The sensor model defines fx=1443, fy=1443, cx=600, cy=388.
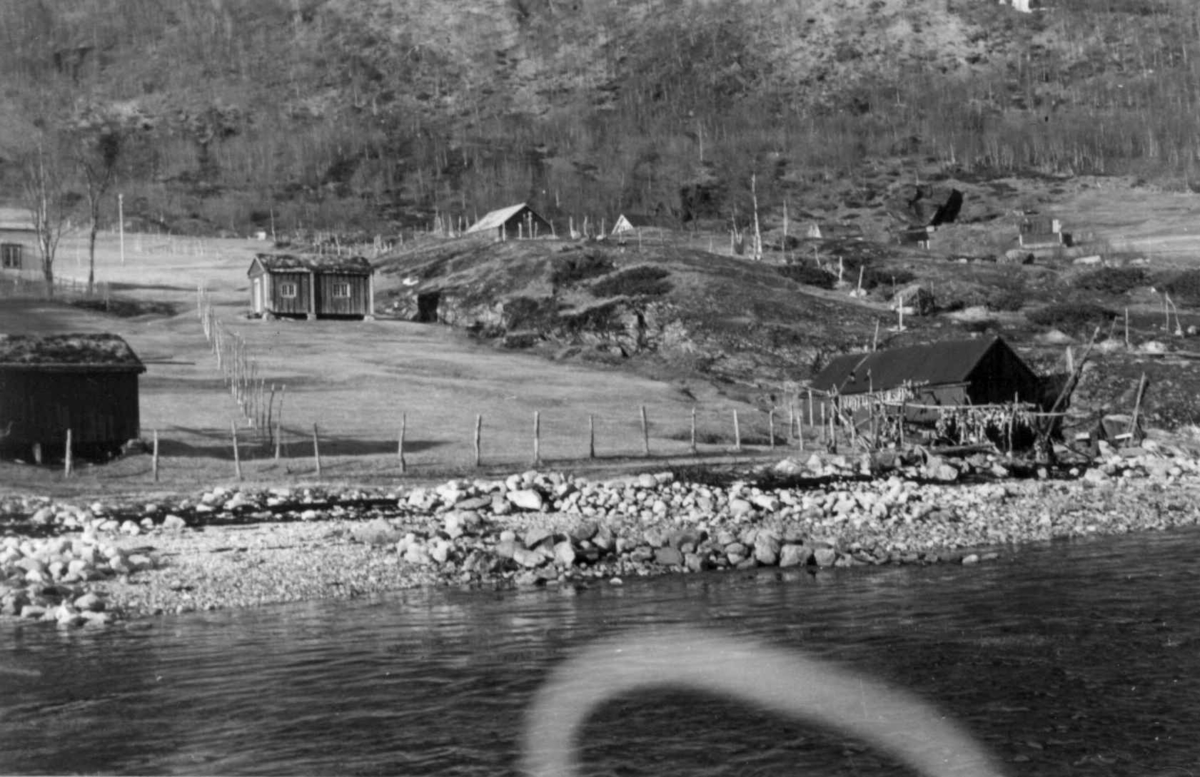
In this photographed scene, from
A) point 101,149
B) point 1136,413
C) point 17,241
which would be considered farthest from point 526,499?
point 101,149

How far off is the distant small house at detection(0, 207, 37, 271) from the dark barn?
2634 inches

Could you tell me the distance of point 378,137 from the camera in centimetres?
18850

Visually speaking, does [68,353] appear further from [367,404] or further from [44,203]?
[44,203]

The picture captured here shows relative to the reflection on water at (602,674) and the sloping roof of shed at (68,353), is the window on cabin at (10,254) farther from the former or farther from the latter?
the reflection on water at (602,674)

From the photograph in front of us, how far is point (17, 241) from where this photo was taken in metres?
112

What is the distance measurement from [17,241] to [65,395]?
7919cm

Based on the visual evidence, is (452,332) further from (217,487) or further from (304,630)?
(304,630)

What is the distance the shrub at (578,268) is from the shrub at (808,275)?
40.5ft

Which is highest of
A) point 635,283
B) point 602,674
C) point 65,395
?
point 635,283

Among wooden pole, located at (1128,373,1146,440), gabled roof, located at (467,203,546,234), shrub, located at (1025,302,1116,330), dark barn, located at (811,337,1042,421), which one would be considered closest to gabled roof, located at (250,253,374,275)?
dark barn, located at (811,337,1042,421)

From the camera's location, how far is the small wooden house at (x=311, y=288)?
80125mm

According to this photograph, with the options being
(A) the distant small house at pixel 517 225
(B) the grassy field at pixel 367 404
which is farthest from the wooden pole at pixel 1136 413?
(A) the distant small house at pixel 517 225

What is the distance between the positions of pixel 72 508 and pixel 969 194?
132055 mm

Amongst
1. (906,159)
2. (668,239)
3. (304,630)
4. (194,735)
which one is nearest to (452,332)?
(668,239)
